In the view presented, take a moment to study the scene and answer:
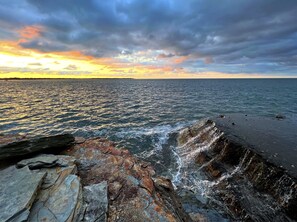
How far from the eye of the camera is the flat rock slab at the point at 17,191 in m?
4.09

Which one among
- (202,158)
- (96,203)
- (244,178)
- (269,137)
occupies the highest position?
(96,203)

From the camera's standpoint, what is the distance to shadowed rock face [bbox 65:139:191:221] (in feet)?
17.5

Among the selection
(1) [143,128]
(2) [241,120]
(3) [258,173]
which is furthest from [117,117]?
(3) [258,173]

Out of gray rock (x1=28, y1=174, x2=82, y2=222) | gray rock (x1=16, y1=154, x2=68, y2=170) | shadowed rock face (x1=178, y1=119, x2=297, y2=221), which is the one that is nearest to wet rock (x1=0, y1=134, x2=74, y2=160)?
gray rock (x1=16, y1=154, x2=68, y2=170)

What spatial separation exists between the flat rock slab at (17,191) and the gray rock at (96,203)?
1526 millimetres

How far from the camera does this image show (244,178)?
10.9m

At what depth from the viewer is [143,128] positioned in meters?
23.2

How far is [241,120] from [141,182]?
19.3 meters

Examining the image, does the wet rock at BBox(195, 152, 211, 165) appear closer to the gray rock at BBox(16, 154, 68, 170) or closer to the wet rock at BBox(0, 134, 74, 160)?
the wet rock at BBox(0, 134, 74, 160)

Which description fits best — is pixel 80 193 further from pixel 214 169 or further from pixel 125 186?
pixel 214 169

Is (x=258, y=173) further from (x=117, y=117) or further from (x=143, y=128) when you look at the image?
(x=117, y=117)

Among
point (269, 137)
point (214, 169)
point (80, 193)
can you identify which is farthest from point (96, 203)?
point (269, 137)

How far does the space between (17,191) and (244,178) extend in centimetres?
1249

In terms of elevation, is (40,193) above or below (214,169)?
above
